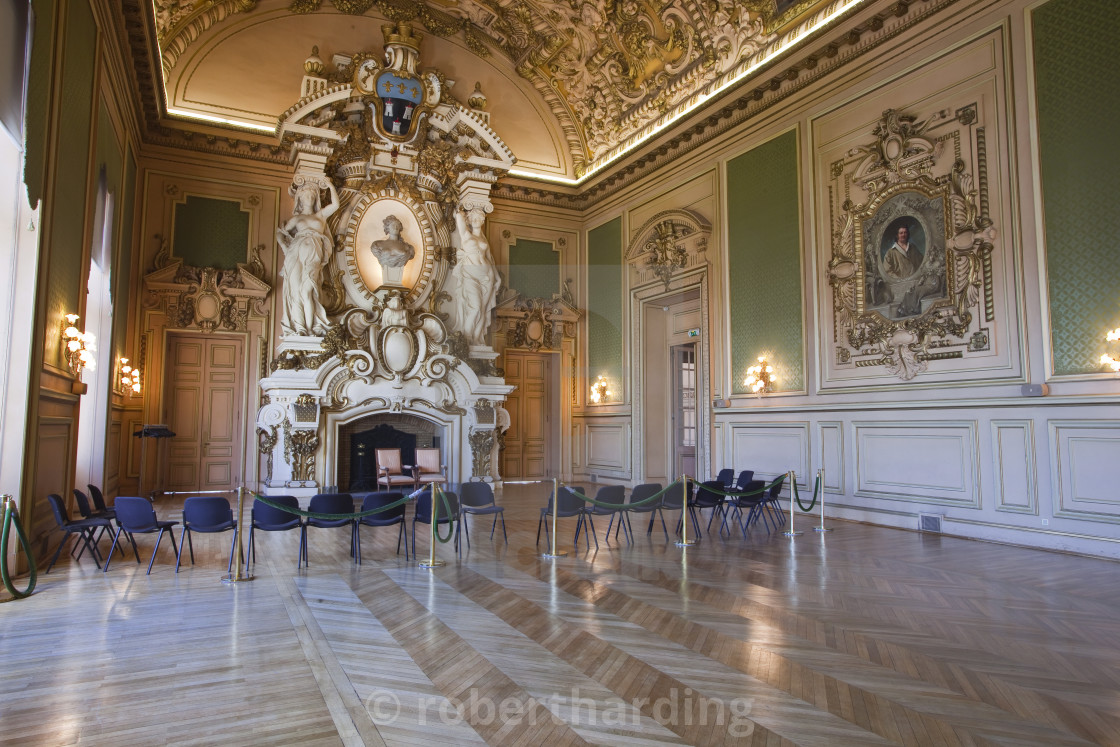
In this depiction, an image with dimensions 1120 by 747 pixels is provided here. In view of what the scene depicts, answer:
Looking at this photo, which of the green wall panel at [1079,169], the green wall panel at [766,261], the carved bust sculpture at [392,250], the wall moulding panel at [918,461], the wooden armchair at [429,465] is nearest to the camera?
the green wall panel at [1079,169]

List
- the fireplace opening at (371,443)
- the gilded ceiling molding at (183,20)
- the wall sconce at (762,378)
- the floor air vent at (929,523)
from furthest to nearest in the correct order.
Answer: the fireplace opening at (371,443) → the gilded ceiling molding at (183,20) → the wall sconce at (762,378) → the floor air vent at (929,523)

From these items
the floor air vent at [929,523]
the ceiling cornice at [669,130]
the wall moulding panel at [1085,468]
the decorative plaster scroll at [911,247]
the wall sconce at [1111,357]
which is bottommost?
the floor air vent at [929,523]

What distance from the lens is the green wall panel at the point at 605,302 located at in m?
14.7

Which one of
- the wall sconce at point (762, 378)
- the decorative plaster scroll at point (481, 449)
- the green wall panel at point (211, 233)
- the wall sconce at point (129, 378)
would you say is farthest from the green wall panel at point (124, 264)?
the wall sconce at point (762, 378)

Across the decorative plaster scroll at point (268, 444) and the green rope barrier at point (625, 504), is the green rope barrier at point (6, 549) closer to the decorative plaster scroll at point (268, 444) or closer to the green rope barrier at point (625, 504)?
the green rope barrier at point (625, 504)

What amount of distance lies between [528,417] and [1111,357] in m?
10.7

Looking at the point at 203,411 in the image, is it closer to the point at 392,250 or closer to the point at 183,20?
the point at 392,250

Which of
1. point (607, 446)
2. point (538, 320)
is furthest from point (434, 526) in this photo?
point (538, 320)

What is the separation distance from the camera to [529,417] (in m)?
15.5

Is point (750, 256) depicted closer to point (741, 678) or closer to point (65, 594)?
point (741, 678)

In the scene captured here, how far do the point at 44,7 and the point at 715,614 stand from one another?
7.30m

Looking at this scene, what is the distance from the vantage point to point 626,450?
14125 mm

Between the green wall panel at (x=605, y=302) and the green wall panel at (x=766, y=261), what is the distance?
11.2 feet

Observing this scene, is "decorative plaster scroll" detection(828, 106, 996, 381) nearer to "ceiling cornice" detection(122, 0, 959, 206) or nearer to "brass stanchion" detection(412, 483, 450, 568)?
"ceiling cornice" detection(122, 0, 959, 206)
